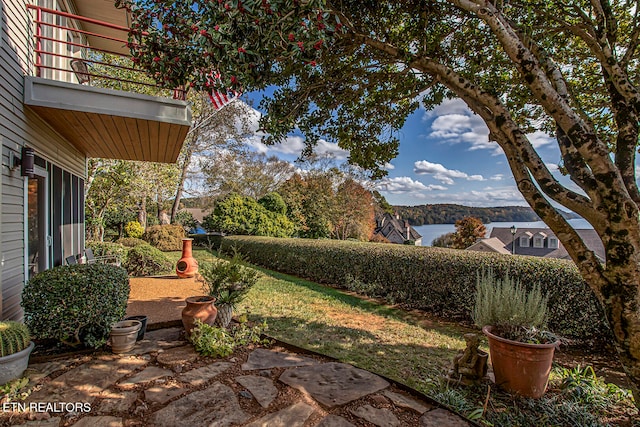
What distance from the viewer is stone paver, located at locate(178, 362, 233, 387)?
9.46ft

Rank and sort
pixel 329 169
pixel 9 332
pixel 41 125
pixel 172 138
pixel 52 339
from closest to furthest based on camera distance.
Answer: pixel 9 332
pixel 52 339
pixel 41 125
pixel 172 138
pixel 329 169

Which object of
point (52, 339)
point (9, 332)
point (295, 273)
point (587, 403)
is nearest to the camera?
point (9, 332)

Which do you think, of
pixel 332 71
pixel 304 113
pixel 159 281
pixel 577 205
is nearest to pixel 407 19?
pixel 332 71

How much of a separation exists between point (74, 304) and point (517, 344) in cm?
412

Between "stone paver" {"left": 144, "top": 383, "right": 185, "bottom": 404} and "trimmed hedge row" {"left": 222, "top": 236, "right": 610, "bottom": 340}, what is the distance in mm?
3237

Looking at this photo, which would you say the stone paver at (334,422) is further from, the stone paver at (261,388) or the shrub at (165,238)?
the shrub at (165,238)

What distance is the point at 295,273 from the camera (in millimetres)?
10008

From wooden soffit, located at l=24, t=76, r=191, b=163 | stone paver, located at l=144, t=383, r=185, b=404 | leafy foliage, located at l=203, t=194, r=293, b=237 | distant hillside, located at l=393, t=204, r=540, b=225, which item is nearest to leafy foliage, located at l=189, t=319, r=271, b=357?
stone paver, located at l=144, t=383, r=185, b=404

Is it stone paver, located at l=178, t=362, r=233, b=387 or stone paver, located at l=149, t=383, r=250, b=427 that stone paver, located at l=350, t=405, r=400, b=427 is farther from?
stone paver, located at l=178, t=362, r=233, b=387

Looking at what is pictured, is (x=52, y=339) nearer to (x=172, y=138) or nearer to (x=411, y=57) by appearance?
(x=172, y=138)

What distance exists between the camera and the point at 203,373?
9.95ft

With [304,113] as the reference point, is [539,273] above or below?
below

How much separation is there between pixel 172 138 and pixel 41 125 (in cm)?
162

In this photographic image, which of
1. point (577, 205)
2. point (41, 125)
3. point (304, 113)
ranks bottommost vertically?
point (577, 205)
